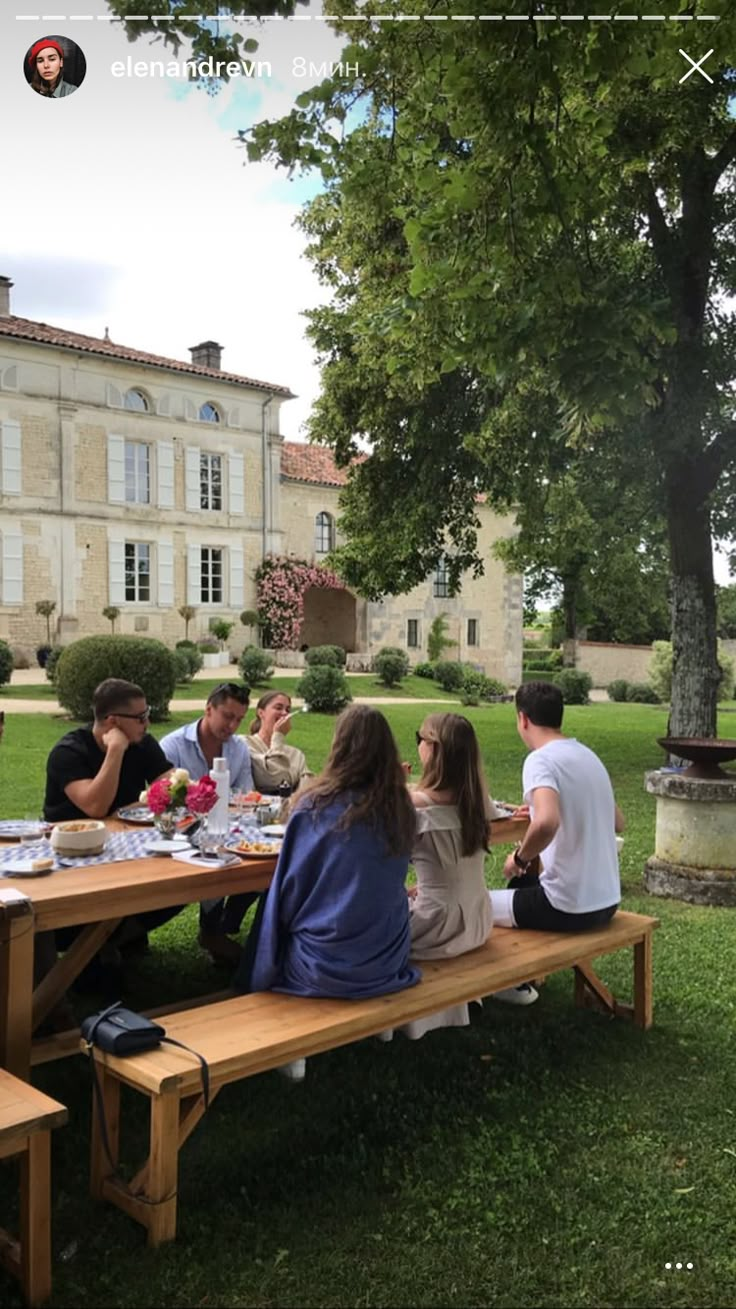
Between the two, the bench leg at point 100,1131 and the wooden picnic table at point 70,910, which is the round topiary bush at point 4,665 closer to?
the wooden picnic table at point 70,910

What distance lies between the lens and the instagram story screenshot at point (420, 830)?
114 inches

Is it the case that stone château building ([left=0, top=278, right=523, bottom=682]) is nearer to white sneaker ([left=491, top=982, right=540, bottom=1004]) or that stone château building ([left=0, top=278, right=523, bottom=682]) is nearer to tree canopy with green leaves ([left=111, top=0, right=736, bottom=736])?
tree canopy with green leaves ([left=111, top=0, right=736, bottom=736])

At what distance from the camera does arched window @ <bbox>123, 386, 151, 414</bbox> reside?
1145 inches

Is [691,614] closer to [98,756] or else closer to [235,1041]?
[98,756]

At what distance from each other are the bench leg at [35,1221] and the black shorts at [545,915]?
2.34 meters

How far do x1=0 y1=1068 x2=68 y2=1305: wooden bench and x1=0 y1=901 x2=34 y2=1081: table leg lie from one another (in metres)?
0.62

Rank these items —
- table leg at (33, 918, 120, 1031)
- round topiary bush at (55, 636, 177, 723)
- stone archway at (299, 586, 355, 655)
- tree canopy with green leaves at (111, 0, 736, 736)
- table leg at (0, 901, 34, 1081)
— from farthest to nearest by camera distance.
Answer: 1. stone archway at (299, 586, 355, 655)
2. round topiary bush at (55, 636, 177, 723)
3. tree canopy with green leaves at (111, 0, 736, 736)
4. table leg at (33, 918, 120, 1031)
5. table leg at (0, 901, 34, 1081)

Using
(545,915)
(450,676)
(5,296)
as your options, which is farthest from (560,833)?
(5,296)

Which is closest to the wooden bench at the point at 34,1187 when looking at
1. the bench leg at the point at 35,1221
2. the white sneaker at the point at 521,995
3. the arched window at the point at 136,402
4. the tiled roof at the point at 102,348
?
the bench leg at the point at 35,1221

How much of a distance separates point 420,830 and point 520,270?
12.8ft

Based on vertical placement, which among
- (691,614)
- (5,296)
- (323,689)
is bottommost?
(323,689)

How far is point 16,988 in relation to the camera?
10.6 ft

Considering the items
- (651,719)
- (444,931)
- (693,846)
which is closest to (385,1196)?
(444,931)

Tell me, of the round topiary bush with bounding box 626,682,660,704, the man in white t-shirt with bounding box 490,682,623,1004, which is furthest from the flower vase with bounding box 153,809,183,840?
the round topiary bush with bounding box 626,682,660,704
